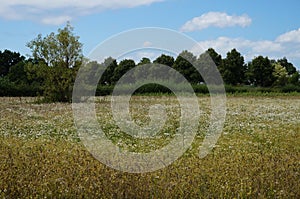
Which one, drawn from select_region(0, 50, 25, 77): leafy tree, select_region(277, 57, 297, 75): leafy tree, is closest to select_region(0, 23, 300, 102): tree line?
select_region(0, 50, 25, 77): leafy tree

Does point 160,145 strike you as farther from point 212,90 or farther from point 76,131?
point 212,90

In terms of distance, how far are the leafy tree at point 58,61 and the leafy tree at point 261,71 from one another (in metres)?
40.5

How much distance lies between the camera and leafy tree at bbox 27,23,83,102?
1136 inches

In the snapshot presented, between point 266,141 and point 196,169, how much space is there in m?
4.90

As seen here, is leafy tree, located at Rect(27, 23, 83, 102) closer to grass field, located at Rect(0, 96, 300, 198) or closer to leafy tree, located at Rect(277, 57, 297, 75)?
grass field, located at Rect(0, 96, 300, 198)

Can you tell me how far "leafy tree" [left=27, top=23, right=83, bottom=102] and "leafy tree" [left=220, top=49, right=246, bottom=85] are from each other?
119ft

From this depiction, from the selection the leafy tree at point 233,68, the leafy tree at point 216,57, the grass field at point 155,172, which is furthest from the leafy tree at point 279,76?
the grass field at point 155,172

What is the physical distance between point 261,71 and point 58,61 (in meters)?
42.4

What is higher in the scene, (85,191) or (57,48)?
(57,48)

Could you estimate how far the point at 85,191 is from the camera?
650cm

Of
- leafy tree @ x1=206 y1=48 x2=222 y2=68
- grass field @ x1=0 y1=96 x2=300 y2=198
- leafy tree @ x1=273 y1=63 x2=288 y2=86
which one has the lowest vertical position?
grass field @ x1=0 y1=96 x2=300 y2=198

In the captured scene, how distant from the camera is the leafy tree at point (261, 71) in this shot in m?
64.4

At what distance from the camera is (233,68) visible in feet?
208

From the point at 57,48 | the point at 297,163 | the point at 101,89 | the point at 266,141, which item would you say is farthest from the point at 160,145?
the point at 101,89
